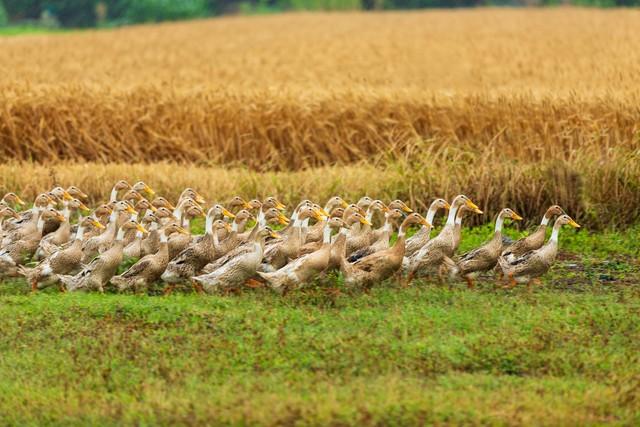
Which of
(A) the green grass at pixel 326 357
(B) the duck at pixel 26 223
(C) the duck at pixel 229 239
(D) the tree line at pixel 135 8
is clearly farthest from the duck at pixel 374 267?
(D) the tree line at pixel 135 8

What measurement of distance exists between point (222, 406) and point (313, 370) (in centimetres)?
127

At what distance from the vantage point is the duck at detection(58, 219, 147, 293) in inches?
536

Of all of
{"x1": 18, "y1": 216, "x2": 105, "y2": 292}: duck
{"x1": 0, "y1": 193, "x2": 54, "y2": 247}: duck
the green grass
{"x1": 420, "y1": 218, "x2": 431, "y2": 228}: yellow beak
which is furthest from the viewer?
{"x1": 0, "y1": 193, "x2": 54, "y2": 247}: duck

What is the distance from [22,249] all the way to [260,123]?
8.28m

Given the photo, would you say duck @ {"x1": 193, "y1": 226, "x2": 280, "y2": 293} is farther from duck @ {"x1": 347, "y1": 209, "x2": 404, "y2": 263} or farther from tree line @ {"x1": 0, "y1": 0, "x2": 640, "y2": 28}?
tree line @ {"x1": 0, "y1": 0, "x2": 640, "y2": 28}

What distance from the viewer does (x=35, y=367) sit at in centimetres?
1090

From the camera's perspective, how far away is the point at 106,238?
14.7 meters

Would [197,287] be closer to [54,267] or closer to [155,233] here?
[155,233]

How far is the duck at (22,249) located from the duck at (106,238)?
486 millimetres

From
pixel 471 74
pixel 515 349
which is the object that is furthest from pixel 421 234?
pixel 471 74

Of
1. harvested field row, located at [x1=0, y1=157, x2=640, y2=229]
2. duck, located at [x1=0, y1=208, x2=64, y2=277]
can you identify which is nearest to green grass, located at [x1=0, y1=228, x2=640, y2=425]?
duck, located at [x1=0, y1=208, x2=64, y2=277]

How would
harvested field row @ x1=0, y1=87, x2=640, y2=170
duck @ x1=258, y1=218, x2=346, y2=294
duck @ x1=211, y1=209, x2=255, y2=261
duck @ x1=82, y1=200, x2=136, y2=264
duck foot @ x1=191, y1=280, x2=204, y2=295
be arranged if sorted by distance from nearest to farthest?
1. duck @ x1=258, y1=218, x2=346, y2=294
2. duck foot @ x1=191, y1=280, x2=204, y2=295
3. duck @ x1=211, y1=209, x2=255, y2=261
4. duck @ x1=82, y1=200, x2=136, y2=264
5. harvested field row @ x1=0, y1=87, x2=640, y2=170

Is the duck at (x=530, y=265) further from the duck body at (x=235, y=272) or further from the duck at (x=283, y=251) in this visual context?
the duck body at (x=235, y=272)

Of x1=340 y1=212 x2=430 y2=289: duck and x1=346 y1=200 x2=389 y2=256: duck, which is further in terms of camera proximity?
x1=346 y1=200 x2=389 y2=256: duck
